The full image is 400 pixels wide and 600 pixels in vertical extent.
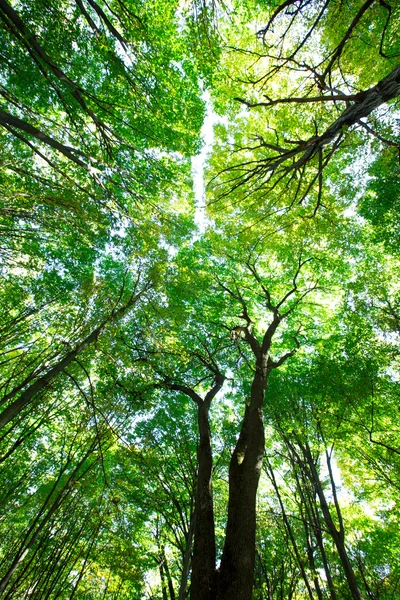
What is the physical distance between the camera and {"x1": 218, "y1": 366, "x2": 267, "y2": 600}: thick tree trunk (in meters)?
2.91

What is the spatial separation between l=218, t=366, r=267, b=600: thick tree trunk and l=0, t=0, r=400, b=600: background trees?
0.8 inches

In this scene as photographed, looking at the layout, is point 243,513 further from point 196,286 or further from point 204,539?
point 196,286

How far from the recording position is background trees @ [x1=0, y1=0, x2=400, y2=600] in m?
→ 3.36

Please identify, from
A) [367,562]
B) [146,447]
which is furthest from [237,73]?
[367,562]

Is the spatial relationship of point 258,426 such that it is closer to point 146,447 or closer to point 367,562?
point 146,447

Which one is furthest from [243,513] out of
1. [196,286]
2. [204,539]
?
[196,286]

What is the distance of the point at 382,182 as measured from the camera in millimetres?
6316

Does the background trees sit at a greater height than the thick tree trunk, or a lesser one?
greater

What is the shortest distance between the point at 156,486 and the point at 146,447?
1.23 meters

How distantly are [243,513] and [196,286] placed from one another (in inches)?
168

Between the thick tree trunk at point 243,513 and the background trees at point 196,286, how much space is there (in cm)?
2

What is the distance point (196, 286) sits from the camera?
640cm

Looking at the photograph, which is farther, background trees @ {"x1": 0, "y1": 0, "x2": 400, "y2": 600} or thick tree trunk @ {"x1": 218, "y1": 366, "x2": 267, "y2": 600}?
background trees @ {"x1": 0, "y1": 0, "x2": 400, "y2": 600}

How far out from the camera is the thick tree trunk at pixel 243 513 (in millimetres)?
2908
